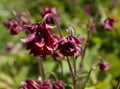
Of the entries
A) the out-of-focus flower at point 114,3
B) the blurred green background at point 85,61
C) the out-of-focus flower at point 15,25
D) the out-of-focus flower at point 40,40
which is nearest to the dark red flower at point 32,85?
the out-of-focus flower at point 40,40

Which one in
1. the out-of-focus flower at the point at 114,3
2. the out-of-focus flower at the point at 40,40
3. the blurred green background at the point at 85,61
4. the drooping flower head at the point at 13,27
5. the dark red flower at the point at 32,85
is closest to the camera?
the out-of-focus flower at the point at 40,40

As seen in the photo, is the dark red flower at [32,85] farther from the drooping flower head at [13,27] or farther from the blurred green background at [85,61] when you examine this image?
the blurred green background at [85,61]

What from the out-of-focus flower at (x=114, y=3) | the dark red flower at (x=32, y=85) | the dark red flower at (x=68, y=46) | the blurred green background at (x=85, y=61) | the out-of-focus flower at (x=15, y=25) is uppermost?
Result: the dark red flower at (x=68, y=46)

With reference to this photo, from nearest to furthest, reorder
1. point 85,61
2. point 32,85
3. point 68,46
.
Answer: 1. point 68,46
2. point 32,85
3. point 85,61

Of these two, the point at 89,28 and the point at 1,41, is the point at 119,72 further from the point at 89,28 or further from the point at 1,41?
the point at 1,41

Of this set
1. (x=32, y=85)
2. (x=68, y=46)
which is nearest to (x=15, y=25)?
(x=32, y=85)

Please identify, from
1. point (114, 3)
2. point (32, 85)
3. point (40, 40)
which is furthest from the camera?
point (114, 3)

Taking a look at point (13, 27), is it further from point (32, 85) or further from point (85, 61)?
point (85, 61)

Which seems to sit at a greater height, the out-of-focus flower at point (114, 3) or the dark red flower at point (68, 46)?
the dark red flower at point (68, 46)

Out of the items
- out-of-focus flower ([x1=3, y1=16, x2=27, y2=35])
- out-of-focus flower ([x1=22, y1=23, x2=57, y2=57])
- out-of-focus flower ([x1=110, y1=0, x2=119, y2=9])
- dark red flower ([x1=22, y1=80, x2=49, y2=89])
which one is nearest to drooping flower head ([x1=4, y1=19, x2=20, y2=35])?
out-of-focus flower ([x1=3, y1=16, x2=27, y2=35])
